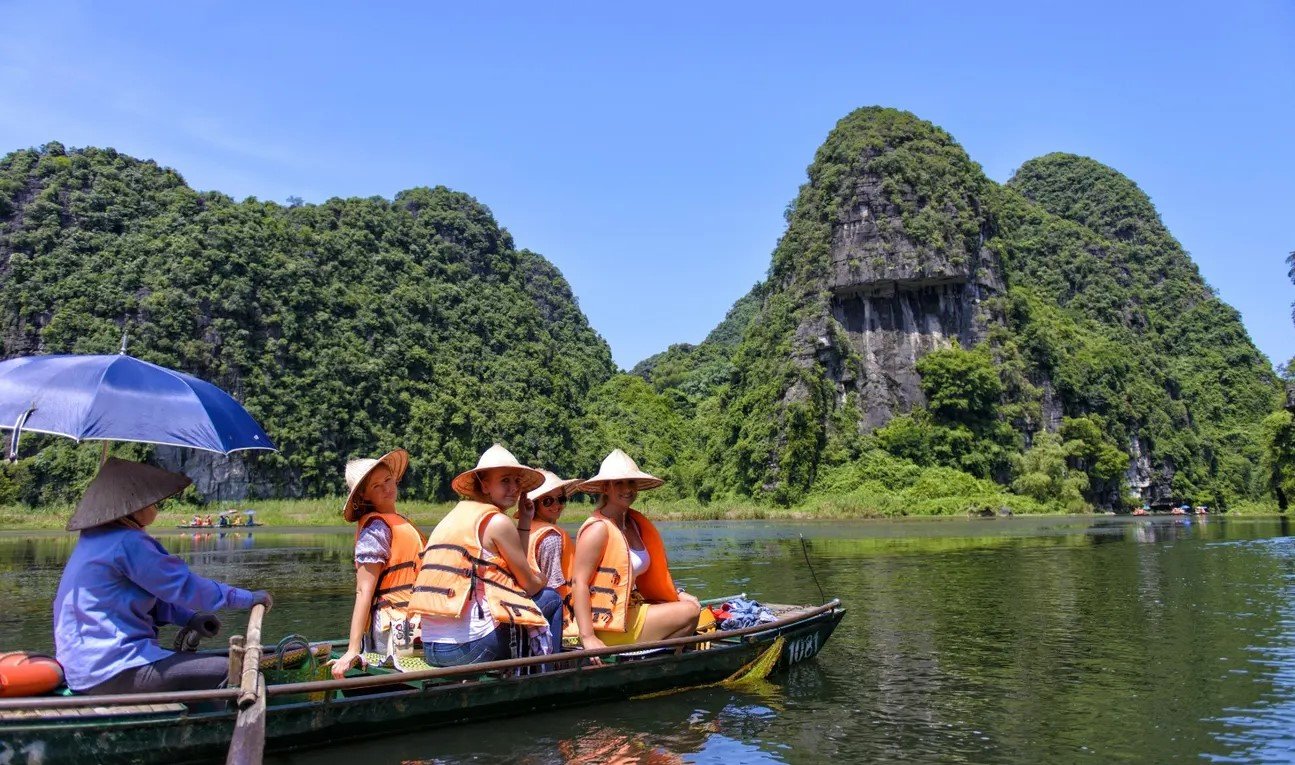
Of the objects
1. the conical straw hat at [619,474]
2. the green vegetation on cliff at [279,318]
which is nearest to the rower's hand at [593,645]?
the conical straw hat at [619,474]

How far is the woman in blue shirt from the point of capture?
5238 millimetres

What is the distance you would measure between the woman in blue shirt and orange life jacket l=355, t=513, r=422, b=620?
5.20 feet

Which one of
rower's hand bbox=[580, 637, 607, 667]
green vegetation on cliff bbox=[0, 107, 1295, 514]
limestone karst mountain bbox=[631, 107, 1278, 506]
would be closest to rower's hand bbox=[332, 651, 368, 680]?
rower's hand bbox=[580, 637, 607, 667]

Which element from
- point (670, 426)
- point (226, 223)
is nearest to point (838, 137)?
point (670, 426)

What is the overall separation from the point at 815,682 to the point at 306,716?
483 centimetres

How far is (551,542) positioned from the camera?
7707 millimetres

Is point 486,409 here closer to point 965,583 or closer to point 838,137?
point 838,137

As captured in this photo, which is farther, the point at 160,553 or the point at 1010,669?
the point at 1010,669

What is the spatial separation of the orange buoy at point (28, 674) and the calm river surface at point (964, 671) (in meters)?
1.60

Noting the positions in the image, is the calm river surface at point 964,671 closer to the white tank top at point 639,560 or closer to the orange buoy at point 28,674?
the white tank top at point 639,560

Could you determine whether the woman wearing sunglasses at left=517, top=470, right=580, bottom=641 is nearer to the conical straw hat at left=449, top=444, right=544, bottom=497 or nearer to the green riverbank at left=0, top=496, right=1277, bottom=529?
the conical straw hat at left=449, top=444, right=544, bottom=497

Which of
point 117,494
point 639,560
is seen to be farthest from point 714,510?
point 117,494

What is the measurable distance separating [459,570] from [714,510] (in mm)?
49519

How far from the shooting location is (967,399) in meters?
57.3
